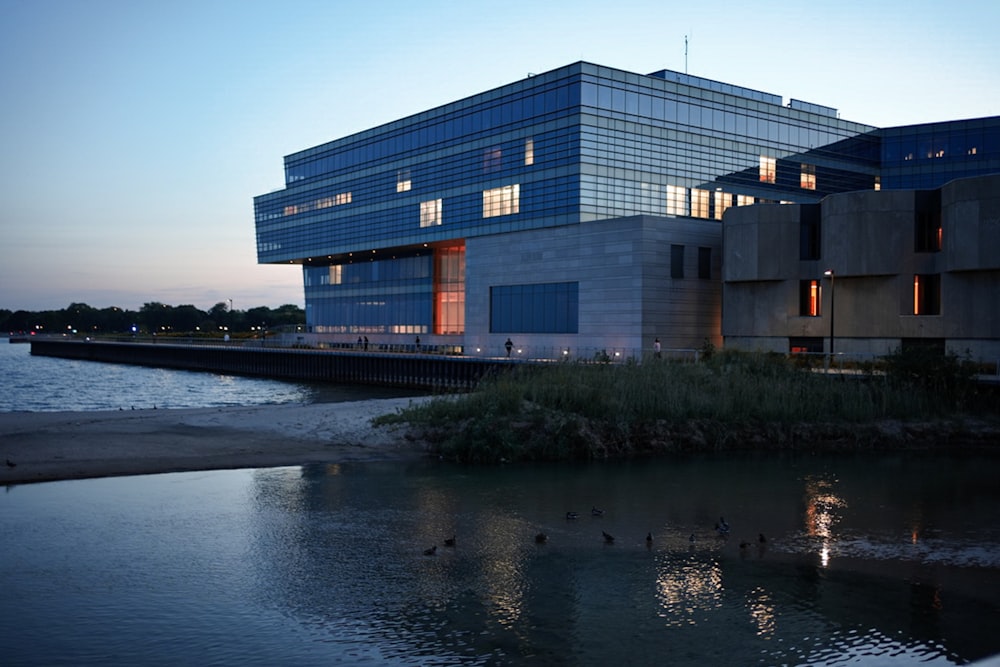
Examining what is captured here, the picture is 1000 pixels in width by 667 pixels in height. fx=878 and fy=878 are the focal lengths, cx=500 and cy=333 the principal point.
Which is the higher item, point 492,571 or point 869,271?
point 869,271

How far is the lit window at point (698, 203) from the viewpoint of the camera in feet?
234

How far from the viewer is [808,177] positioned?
259 ft

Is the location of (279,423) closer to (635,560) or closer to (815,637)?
(635,560)

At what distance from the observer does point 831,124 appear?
81.0 metres

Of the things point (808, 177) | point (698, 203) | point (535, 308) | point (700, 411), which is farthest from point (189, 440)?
point (808, 177)

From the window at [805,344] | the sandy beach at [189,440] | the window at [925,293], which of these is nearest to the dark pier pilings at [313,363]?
the sandy beach at [189,440]

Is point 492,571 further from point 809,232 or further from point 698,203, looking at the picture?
point 698,203

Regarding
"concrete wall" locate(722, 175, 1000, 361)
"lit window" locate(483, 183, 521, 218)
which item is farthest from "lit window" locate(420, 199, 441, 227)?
"concrete wall" locate(722, 175, 1000, 361)

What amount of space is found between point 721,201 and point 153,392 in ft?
155

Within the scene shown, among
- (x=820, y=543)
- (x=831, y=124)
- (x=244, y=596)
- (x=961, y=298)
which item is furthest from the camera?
(x=831, y=124)

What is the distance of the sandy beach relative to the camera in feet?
80.3

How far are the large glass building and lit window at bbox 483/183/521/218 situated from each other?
161mm

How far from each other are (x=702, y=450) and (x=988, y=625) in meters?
18.2

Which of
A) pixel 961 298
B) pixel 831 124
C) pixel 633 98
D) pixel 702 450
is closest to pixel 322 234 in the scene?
pixel 633 98
